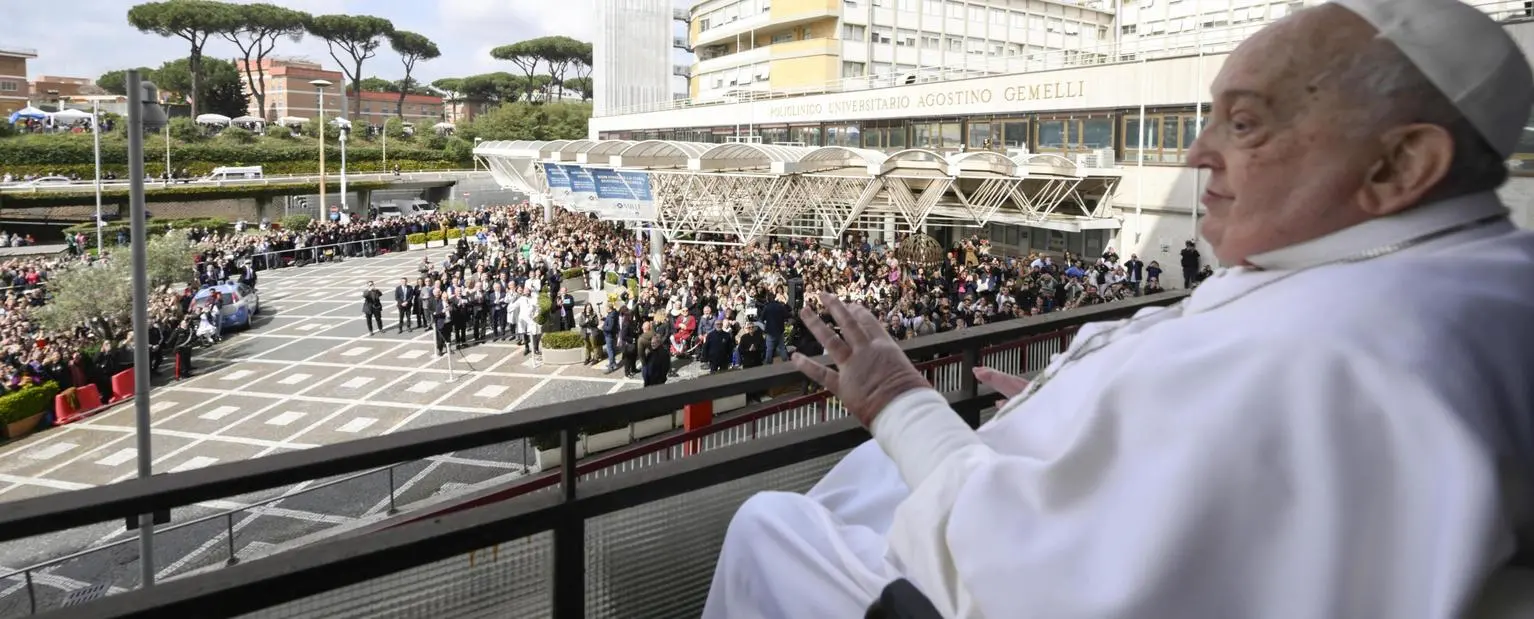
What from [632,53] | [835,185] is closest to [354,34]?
[632,53]

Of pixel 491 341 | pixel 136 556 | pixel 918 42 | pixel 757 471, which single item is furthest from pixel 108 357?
pixel 918 42

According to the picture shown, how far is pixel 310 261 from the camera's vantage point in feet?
114

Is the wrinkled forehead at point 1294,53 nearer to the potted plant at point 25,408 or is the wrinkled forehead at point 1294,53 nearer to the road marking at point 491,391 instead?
the road marking at point 491,391

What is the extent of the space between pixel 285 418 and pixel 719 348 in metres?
6.88

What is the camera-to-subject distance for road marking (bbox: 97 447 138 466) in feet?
41.9

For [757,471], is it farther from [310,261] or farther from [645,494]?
[310,261]

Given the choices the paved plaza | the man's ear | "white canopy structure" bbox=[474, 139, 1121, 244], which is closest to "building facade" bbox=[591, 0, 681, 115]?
"white canopy structure" bbox=[474, 139, 1121, 244]

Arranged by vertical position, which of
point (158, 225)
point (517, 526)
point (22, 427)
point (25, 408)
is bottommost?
point (22, 427)

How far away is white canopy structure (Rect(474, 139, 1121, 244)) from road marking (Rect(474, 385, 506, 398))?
7791 millimetres

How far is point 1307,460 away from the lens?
34.6 inches

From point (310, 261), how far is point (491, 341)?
61.4ft

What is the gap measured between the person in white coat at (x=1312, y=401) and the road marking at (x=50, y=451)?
16.0 m

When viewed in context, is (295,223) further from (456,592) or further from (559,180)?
(456,592)

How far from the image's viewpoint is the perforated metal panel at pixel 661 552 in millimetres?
1831
